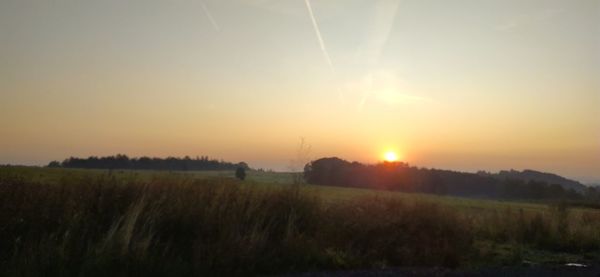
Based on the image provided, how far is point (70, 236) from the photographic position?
28.4 ft

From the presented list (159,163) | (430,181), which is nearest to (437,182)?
(430,181)

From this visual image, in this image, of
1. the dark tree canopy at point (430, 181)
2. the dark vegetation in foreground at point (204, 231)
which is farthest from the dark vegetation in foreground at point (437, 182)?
the dark vegetation in foreground at point (204, 231)

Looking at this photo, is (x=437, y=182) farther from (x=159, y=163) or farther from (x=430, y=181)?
(x=159, y=163)

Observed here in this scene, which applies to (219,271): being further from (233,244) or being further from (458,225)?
(458,225)

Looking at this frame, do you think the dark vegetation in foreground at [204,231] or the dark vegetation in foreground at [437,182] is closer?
the dark vegetation in foreground at [204,231]

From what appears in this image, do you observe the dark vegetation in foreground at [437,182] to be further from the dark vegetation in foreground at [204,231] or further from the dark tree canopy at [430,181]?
the dark vegetation in foreground at [204,231]

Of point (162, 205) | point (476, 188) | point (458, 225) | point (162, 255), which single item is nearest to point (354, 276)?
point (162, 255)

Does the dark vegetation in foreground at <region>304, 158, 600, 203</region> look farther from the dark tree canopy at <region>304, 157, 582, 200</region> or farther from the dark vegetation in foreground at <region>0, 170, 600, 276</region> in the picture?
the dark vegetation in foreground at <region>0, 170, 600, 276</region>

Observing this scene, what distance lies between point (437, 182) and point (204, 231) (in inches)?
3769

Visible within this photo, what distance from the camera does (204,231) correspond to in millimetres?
10266

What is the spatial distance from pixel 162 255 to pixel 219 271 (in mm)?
1050

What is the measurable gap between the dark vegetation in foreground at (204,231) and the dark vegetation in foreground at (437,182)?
193ft

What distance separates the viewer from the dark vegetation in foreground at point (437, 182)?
86375 mm

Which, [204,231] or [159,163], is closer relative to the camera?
[204,231]
